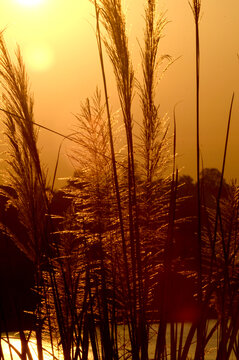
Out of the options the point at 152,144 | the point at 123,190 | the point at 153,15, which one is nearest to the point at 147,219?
the point at 123,190

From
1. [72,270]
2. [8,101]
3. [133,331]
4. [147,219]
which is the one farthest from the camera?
[72,270]

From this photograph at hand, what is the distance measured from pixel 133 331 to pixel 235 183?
98cm

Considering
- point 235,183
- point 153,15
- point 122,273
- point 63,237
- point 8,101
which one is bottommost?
point 122,273

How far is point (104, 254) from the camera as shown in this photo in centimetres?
212

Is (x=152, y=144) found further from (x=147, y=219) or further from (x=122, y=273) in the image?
(x=122, y=273)

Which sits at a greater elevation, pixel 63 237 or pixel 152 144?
pixel 152 144

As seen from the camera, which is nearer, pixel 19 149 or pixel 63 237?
pixel 19 149

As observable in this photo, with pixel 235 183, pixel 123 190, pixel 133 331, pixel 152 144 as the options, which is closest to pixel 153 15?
pixel 152 144

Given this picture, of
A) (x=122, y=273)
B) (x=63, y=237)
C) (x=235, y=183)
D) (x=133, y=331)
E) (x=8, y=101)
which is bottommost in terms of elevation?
(x=133, y=331)

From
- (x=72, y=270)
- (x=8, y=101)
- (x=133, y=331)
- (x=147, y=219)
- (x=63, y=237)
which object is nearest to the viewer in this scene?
(x=133, y=331)

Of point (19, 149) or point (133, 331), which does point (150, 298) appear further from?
point (19, 149)

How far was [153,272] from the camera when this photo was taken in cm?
209

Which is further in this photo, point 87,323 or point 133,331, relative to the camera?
point 87,323

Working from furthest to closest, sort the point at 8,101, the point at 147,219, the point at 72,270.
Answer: the point at 72,270
the point at 147,219
the point at 8,101
